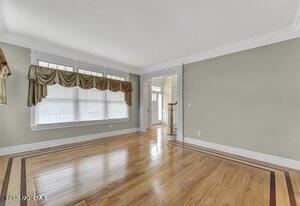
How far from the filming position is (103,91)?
540 cm

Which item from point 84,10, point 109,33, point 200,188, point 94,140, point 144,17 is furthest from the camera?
point 94,140

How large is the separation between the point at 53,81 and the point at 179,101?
3761 millimetres

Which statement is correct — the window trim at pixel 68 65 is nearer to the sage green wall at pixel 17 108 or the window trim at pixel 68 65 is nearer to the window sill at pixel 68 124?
the window sill at pixel 68 124

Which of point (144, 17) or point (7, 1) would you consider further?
point (144, 17)

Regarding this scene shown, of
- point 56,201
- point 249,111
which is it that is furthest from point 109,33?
point 249,111

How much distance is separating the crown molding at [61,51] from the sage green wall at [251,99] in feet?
9.28

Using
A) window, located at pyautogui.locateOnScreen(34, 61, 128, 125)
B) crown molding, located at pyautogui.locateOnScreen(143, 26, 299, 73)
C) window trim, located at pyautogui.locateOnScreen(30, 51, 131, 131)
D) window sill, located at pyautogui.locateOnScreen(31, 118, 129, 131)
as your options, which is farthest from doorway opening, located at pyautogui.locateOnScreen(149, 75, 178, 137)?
crown molding, located at pyautogui.locateOnScreen(143, 26, 299, 73)

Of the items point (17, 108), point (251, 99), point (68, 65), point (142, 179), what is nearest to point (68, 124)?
point (17, 108)

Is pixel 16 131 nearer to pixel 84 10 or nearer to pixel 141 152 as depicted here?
pixel 141 152

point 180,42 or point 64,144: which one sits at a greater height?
point 180,42

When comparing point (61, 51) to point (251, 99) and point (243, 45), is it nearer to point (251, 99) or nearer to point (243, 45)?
point (243, 45)

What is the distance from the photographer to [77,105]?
15.5 ft

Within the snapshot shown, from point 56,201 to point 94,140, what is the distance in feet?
10.2

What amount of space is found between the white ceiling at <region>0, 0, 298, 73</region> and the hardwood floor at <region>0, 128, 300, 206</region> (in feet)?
8.99
